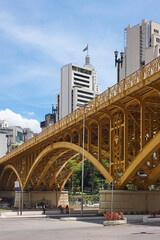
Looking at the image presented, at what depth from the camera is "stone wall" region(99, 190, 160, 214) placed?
32625 millimetres

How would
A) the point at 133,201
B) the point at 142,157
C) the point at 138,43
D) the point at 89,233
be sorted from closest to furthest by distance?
the point at 89,233, the point at 142,157, the point at 133,201, the point at 138,43

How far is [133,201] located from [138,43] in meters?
92.3

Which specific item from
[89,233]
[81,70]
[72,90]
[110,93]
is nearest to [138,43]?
[72,90]

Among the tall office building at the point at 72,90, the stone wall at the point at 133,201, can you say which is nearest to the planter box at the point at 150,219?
the stone wall at the point at 133,201

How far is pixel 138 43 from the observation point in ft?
391

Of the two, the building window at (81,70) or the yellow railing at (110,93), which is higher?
the building window at (81,70)

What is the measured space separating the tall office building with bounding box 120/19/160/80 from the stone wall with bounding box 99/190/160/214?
85.2 meters

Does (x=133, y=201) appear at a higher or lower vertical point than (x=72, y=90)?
lower

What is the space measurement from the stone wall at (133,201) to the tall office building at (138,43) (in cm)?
8522

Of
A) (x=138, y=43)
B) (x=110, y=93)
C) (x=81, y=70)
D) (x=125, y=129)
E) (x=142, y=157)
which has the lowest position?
(x=142, y=157)

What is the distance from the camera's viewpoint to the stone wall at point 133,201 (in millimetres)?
32625

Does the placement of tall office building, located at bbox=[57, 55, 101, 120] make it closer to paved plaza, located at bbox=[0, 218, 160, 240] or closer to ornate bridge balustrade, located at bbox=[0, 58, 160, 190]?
ornate bridge balustrade, located at bbox=[0, 58, 160, 190]

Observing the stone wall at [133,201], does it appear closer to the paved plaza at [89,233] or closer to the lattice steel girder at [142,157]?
the lattice steel girder at [142,157]

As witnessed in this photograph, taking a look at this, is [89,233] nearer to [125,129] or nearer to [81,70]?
[125,129]
